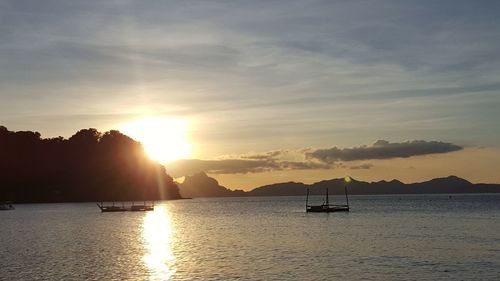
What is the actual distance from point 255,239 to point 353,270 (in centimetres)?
3495

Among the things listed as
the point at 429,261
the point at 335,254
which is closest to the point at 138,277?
the point at 335,254

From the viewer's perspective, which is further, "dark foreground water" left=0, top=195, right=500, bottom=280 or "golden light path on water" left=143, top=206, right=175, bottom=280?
"golden light path on water" left=143, top=206, right=175, bottom=280

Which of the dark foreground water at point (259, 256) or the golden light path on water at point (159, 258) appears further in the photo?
the golden light path on water at point (159, 258)

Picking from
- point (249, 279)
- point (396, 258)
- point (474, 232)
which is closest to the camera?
point (249, 279)

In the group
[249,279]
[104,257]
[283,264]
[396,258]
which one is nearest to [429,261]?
[396,258]

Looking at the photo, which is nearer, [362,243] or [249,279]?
[249,279]

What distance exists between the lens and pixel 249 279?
50531mm

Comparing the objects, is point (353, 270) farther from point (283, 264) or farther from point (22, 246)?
point (22, 246)

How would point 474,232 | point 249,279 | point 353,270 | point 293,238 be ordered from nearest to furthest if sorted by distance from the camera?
point 249,279 → point 353,270 → point 293,238 → point 474,232

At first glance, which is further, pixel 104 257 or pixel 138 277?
pixel 104 257

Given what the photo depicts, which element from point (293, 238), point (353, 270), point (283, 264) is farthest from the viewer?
point (293, 238)

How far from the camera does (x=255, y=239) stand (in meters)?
89.2

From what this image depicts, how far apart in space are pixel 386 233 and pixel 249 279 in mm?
52875

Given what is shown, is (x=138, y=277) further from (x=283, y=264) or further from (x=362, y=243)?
(x=362, y=243)
